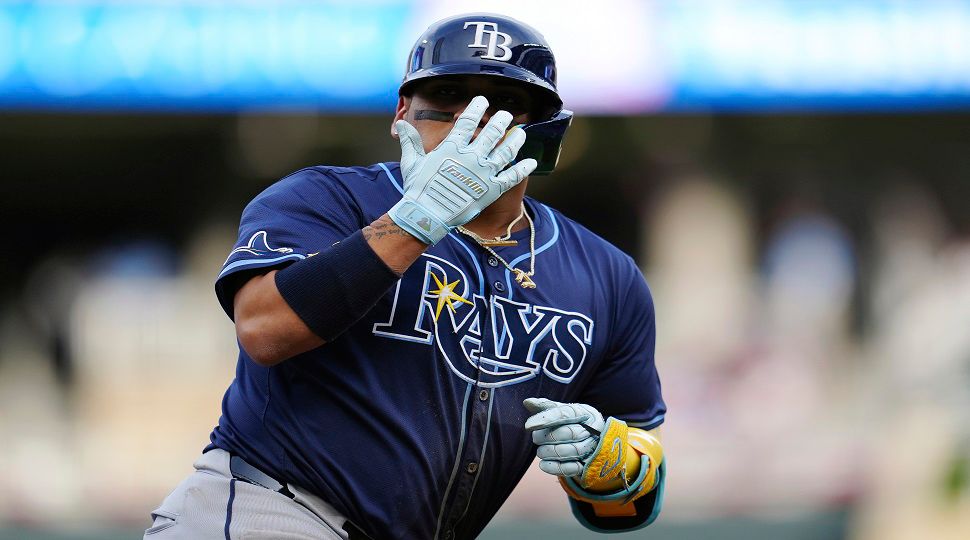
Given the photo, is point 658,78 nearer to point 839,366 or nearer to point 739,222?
point 739,222

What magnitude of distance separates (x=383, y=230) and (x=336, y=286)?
15 cm

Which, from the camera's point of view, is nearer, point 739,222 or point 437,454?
point 437,454

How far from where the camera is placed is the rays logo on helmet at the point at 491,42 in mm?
2926

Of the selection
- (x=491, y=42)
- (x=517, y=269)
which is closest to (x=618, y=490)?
(x=517, y=269)

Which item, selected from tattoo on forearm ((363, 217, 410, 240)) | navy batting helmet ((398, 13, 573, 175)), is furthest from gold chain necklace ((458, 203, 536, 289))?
tattoo on forearm ((363, 217, 410, 240))

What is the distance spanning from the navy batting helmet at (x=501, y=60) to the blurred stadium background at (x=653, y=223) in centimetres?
445

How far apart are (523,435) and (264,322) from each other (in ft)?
2.34

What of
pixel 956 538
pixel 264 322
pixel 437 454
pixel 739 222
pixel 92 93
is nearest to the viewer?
pixel 264 322

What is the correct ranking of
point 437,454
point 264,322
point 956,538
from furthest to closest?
1. point 956,538
2. point 437,454
3. point 264,322

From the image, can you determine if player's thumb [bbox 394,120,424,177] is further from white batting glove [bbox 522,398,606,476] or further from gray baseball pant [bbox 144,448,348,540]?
gray baseball pant [bbox 144,448,348,540]

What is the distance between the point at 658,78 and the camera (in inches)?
307

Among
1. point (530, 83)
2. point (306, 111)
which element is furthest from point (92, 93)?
point (530, 83)

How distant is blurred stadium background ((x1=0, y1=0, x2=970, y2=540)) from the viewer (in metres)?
7.66

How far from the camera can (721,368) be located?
8.09 meters
